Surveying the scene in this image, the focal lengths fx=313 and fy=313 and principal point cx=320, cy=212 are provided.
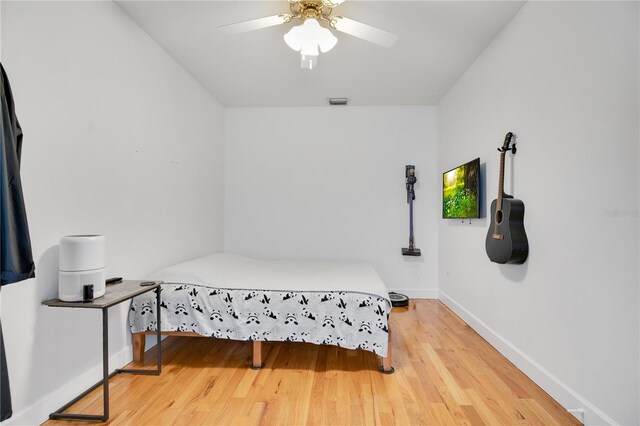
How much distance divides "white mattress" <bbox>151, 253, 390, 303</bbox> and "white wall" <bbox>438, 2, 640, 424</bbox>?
98 cm

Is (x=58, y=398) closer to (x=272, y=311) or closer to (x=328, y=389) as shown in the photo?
(x=272, y=311)

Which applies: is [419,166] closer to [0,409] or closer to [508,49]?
[508,49]

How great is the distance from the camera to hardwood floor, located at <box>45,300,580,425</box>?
1.63 meters

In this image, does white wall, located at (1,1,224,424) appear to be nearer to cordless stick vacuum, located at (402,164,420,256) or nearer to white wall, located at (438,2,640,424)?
cordless stick vacuum, located at (402,164,420,256)

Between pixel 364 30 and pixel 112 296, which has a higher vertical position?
pixel 364 30

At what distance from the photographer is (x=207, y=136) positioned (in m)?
3.62

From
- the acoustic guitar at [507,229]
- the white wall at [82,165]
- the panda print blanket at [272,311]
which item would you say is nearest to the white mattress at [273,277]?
the panda print blanket at [272,311]

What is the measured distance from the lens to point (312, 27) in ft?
6.46

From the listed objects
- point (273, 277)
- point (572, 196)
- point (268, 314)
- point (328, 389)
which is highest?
point (572, 196)

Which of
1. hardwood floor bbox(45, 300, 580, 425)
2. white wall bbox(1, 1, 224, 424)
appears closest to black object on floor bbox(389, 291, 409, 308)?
hardwood floor bbox(45, 300, 580, 425)

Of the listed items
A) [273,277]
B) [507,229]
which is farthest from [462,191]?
[273,277]

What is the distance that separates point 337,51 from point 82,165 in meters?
2.10

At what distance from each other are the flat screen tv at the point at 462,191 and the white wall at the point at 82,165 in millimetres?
2698

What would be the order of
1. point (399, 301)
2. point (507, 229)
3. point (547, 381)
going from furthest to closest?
point (399, 301) → point (507, 229) → point (547, 381)
